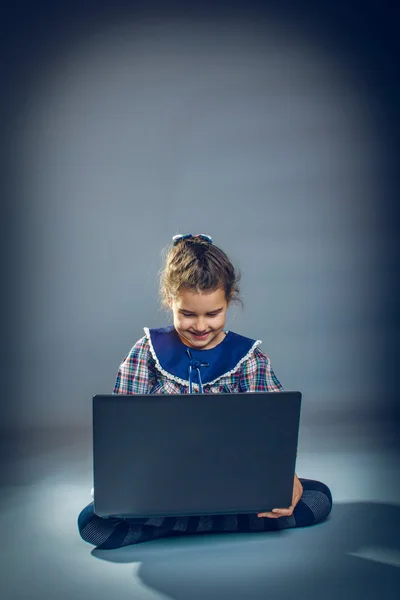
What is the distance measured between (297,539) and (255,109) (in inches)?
74.1

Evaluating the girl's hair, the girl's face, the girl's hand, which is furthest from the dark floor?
the girl's hair

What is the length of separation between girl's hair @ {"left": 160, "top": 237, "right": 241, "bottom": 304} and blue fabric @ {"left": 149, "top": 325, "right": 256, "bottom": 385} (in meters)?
0.12

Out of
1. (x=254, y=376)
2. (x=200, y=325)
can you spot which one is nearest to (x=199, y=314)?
(x=200, y=325)

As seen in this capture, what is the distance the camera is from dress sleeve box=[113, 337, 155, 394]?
2.13 meters

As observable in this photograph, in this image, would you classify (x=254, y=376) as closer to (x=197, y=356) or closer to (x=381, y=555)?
(x=197, y=356)

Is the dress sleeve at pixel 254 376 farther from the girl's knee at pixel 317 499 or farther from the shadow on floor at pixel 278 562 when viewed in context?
the shadow on floor at pixel 278 562

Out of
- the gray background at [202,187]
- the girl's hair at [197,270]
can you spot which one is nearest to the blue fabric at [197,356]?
the girl's hair at [197,270]

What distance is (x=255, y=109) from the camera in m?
3.19

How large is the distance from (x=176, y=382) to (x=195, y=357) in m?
0.09

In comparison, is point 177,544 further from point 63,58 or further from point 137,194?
point 63,58

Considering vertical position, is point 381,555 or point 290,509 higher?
point 290,509

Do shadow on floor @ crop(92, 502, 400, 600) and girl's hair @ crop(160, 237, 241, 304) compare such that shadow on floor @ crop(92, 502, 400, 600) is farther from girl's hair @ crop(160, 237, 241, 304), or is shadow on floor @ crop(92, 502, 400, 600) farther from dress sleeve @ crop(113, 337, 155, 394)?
girl's hair @ crop(160, 237, 241, 304)

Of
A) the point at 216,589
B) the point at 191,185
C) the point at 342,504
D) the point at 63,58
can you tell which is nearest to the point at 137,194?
the point at 191,185

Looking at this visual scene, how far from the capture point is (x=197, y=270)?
2016mm
